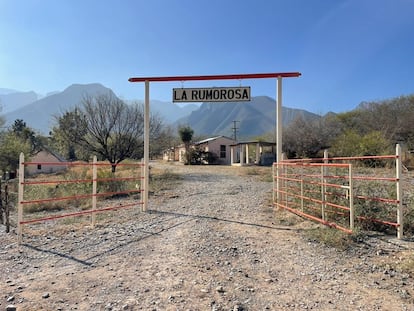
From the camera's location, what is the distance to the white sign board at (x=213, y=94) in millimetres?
7996

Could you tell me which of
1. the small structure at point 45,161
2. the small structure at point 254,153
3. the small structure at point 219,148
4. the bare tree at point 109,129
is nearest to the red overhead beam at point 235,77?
the bare tree at point 109,129

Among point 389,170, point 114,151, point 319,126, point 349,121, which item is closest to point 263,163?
point 319,126

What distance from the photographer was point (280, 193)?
8.23 meters

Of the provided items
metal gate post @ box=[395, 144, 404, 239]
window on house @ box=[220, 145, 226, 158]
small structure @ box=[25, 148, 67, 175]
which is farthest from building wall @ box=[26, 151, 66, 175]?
metal gate post @ box=[395, 144, 404, 239]

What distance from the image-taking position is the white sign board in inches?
315

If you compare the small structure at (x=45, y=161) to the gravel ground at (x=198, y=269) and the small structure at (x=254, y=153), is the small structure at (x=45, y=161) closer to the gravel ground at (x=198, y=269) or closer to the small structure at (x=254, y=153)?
the small structure at (x=254, y=153)

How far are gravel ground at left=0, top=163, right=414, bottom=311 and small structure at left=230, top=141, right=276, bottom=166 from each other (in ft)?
87.8

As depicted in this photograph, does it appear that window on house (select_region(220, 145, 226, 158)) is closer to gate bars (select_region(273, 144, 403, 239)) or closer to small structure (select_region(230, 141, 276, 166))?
small structure (select_region(230, 141, 276, 166))

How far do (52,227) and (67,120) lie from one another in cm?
1480

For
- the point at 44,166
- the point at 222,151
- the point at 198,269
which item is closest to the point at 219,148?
the point at 222,151

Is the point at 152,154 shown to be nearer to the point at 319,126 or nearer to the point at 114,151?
the point at 114,151

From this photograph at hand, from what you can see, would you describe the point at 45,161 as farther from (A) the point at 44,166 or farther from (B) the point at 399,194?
(B) the point at 399,194

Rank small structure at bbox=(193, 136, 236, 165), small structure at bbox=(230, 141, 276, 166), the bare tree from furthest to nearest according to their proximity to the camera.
→ 1. small structure at bbox=(193, 136, 236, 165)
2. small structure at bbox=(230, 141, 276, 166)
3. the bare tree

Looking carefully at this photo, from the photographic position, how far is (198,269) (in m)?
4.05
